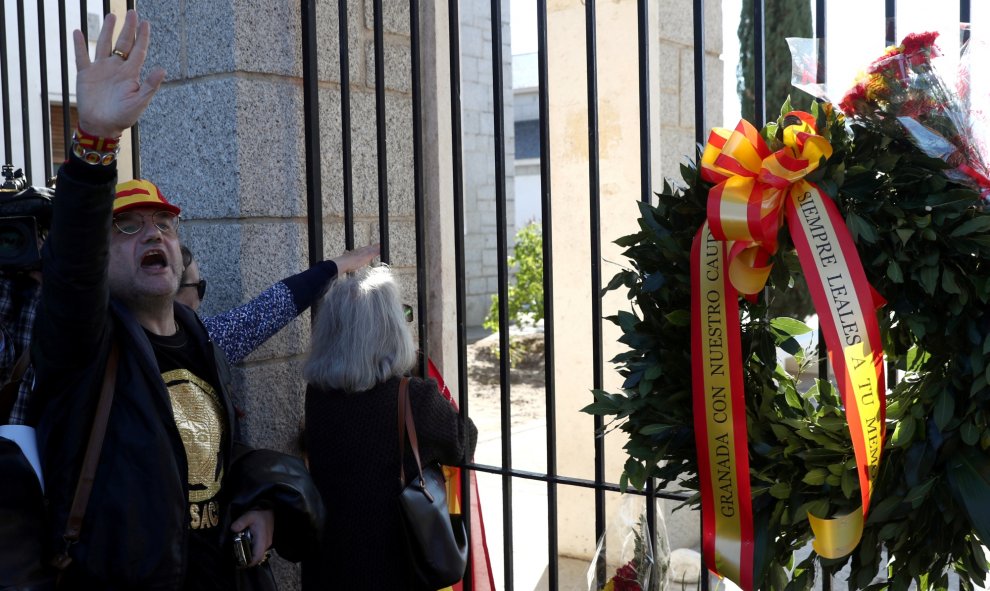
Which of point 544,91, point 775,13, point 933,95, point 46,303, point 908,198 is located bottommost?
point 46,303

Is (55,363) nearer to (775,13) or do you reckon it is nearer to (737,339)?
(737,339)

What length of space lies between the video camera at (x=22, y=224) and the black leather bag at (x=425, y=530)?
0.97 m

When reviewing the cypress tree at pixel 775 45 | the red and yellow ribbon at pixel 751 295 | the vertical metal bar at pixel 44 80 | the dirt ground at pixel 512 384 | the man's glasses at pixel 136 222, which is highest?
the cypress tree at pixel 775 45

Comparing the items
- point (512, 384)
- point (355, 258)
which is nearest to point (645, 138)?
point (355, 258)

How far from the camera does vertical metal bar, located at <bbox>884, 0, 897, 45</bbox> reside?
5.98 feet

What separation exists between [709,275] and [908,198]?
1.14 ft

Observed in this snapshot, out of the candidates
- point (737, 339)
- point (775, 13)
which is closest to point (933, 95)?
point (737, 339)

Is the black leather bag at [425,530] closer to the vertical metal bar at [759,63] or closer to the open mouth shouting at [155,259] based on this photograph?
the open mouth shouting at [155,259]

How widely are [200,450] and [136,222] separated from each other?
58 cm

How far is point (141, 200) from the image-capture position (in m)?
2.36

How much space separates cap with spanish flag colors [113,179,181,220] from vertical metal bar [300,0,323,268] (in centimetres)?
51

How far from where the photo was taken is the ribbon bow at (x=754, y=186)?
1646 millimetres

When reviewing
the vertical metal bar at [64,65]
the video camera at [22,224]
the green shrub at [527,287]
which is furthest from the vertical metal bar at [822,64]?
the green shrub at [527,287]

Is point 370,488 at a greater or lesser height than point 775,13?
lesser
